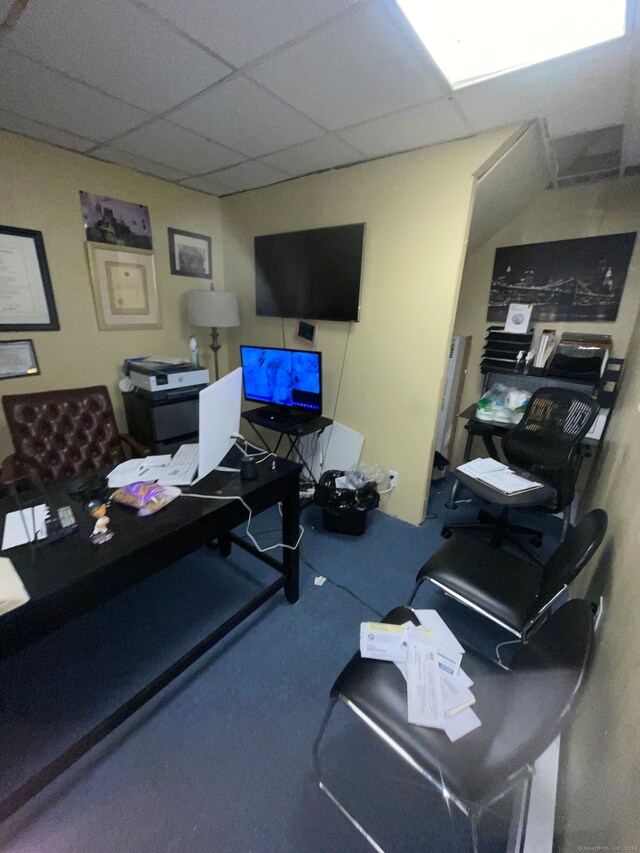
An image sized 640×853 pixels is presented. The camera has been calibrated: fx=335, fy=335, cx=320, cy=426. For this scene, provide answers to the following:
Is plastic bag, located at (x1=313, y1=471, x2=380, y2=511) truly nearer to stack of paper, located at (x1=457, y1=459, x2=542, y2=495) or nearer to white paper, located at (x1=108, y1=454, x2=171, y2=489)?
stack of paper, located at (x1=457, y1=459, x2=542, y2=495)

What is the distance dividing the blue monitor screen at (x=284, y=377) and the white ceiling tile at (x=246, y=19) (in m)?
1.52

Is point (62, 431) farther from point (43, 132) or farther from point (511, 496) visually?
point (511, 496)

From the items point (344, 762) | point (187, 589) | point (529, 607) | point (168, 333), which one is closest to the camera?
point (344, 762)

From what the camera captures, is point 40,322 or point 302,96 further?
point 40,322

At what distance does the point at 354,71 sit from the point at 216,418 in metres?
1.56

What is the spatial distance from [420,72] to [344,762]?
8.96 feet

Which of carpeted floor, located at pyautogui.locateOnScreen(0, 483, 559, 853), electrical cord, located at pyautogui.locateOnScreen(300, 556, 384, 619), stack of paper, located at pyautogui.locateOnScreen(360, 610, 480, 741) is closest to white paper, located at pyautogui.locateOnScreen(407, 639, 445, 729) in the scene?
stack of paper, located at pyautogui.locateOnScreen(360, 610, 480, 741)

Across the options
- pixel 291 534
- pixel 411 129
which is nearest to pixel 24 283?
pixel 291 534

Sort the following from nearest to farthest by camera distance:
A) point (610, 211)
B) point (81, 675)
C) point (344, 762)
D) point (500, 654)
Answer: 1. point (344, 762)
2. point (81, 675)
3. point (500, 654)
4. point (610, 211)

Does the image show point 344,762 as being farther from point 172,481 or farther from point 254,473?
point 172,481

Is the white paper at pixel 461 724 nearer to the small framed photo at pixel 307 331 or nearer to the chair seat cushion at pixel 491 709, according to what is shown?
the chair seat cushion at pixel 491 709

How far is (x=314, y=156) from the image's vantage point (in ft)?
7.27

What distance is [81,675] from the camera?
4.86ft

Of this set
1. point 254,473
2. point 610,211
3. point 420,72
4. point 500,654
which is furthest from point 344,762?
point 610,211
